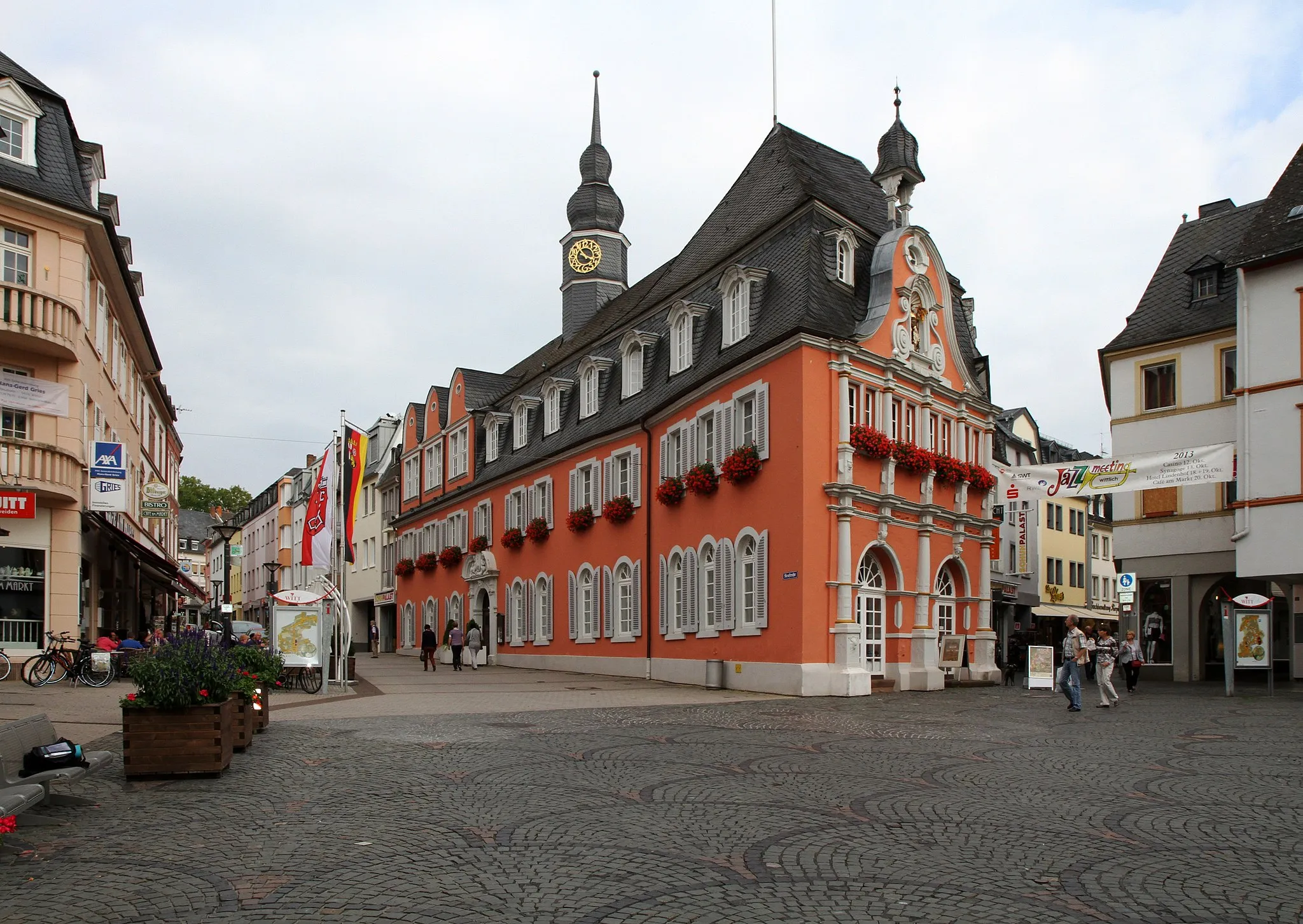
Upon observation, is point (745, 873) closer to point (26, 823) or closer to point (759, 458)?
point (26, 823)

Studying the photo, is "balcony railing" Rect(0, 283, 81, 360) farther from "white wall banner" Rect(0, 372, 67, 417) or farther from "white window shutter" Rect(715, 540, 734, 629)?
"white window shutter" Rect(715, 540, 734, 629)

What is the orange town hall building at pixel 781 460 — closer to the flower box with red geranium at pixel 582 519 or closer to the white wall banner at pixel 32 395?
the flower box with red geranium at pixel 582 519

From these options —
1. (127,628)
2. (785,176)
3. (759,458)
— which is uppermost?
(785,176)

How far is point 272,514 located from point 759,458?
231 feet

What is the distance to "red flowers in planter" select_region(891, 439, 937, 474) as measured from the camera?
88.7 ft

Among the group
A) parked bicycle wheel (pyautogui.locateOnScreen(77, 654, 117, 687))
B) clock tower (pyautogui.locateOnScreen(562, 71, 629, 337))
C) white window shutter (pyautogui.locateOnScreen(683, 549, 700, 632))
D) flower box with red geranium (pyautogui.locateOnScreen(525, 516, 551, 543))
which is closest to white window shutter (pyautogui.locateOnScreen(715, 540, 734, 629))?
white window shutter (pyautogui.locateOnScreen(683, 549, 700, 632))

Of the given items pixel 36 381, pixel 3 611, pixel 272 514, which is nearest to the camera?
pixel 36 381

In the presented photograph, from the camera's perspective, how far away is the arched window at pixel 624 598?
32844 mm

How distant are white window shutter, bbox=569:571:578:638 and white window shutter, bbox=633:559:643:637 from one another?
4.34 meters

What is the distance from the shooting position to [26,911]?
645cm

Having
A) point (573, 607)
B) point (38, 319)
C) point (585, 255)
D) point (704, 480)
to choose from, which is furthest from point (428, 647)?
point (585, 255)

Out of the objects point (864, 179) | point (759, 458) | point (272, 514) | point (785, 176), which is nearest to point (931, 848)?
point (759, 458)

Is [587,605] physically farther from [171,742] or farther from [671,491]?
[171,742]

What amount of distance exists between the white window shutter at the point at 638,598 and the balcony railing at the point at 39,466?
13765 millimetres
